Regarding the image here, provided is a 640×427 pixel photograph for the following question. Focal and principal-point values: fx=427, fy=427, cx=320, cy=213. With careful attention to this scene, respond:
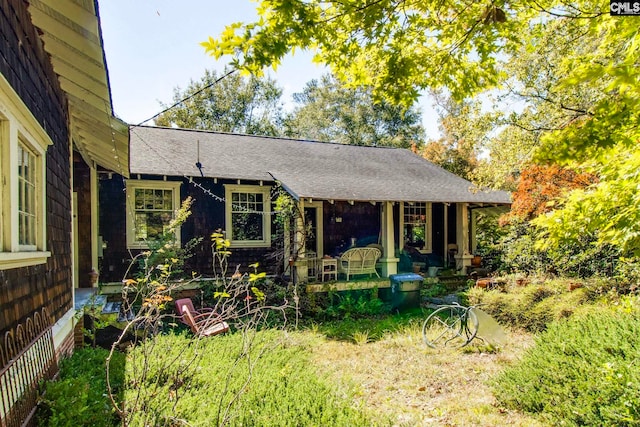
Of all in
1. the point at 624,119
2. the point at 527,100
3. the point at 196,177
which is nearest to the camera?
the point at 624,119

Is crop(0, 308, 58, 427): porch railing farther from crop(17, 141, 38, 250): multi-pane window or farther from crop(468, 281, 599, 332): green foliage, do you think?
crop(468, 281, 599, 332): green foliage

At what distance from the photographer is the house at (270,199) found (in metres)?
10.5

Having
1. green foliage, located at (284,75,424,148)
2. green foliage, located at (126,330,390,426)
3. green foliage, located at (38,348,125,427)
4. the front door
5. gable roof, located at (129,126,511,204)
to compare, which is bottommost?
green foliage, located at (126,330,390,426)

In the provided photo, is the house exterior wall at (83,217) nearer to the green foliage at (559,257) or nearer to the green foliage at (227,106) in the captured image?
the green foliage at (559,257)

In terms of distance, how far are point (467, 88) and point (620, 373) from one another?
3.35 m

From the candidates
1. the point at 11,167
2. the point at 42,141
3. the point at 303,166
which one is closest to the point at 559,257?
the point at 303,166

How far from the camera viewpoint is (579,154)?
3623mm

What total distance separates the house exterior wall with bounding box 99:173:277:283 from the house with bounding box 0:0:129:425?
3.96 m

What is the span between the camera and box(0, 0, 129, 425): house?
311 cm

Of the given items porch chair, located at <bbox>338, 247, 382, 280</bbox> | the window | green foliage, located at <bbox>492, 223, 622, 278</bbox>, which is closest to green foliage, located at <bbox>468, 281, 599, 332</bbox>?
green foliage, located at <bbox>492, 223, 622, 278</bbox>

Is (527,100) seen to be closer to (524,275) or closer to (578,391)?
(524,275)

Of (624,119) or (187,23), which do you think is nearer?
(624,119)

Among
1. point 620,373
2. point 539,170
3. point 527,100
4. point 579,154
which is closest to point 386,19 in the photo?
point 579,154

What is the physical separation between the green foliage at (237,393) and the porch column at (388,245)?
5689 millimetres
